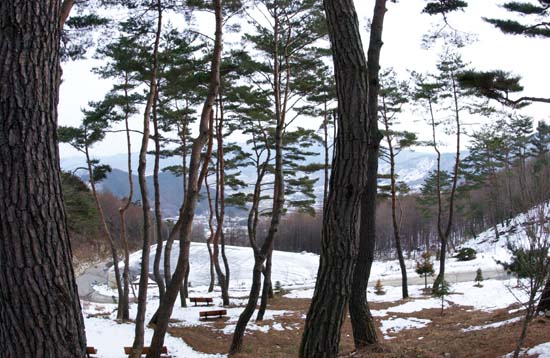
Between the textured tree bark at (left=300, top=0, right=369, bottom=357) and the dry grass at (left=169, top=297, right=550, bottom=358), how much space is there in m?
2.52

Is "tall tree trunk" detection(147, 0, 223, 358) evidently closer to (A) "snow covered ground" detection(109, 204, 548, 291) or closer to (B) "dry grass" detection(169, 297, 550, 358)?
(B) "dry grass" detection(169, 297, 550, 358)

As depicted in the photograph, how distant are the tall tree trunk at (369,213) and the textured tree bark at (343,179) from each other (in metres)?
2.25

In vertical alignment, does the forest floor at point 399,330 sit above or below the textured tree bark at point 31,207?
below

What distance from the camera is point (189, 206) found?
20.9 feet

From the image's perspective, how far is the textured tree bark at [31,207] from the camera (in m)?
2.09

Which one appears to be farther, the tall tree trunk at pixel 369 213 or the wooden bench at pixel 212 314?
the wooden bench at pixel 212 314

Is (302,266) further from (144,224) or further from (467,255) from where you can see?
(144,224)

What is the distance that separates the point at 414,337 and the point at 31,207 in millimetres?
8019

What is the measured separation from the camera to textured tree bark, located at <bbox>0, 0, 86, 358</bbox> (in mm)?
2086

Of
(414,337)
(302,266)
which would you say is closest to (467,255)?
(302,266)

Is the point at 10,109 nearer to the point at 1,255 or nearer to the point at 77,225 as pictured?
the point at 1,255

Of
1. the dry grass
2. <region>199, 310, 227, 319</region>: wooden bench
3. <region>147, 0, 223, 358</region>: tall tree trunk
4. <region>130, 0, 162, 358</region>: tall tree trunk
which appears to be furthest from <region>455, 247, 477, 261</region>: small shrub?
<region>147, 0, 223, 358</region>: tall tree trunk

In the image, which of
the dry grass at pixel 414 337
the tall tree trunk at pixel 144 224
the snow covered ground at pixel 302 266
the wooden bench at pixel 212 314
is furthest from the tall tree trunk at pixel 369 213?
the snow covered ground at pixel 302 266

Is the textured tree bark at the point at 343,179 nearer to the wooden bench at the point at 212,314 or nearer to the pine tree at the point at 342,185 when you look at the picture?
the pine tree at the point at 342,185
